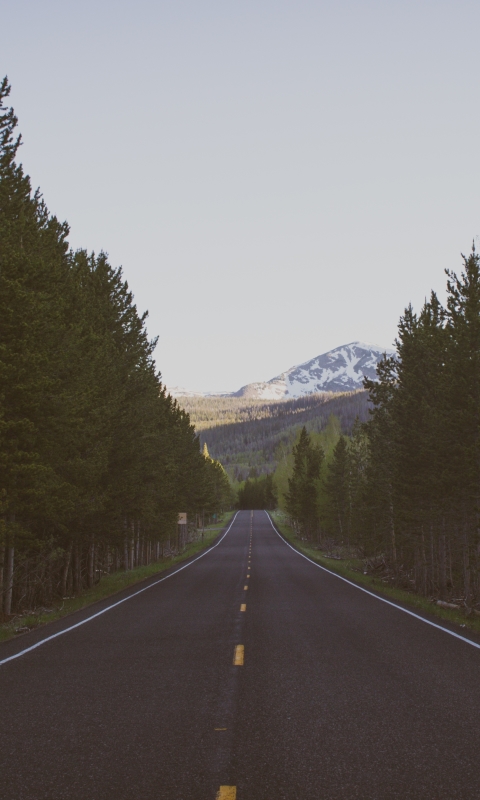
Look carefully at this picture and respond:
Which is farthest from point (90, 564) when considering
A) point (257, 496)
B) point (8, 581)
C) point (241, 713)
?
point (257, 496)

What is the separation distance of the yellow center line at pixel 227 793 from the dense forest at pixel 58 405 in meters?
11.3

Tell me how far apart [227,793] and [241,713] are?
88.4 inches

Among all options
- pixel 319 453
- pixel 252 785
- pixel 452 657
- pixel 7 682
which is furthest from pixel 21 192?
pixel 319 453

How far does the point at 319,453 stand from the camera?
8625 cm

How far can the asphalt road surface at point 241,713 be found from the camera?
4.89m

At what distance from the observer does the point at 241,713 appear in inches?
267

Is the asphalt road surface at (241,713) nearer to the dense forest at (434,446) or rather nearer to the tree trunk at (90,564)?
the dense forest at (434,446)

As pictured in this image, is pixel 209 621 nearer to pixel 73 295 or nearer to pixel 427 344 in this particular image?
pixel 73 295

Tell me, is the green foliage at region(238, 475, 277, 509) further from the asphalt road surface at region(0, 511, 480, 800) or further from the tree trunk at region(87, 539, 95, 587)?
the asphalt road surface at region(0, 511, 480, 800)

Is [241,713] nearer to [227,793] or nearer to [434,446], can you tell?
[227,793]

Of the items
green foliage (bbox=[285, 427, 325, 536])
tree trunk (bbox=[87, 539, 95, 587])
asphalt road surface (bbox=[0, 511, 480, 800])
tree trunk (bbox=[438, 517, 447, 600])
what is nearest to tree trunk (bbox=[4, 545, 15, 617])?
asphalt road surface (bbox=[0, 511, 480, 800])

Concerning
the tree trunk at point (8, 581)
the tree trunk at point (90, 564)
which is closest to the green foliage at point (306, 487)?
the tree trunk at point (90, 564)

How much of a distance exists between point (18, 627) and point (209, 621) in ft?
14.7

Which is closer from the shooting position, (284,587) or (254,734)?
(254,734)
